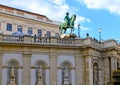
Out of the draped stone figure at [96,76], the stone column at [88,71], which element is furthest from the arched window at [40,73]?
the draped stone figure at [96,76]

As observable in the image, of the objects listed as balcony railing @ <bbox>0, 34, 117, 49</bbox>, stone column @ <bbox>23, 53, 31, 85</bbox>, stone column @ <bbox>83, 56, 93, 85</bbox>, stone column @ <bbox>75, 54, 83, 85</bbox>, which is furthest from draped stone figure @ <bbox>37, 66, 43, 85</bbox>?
stone column @ <bbox>83, 56, 93, 85</bbox>

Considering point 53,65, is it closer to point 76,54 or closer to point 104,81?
point 76,54

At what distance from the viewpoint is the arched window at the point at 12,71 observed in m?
33.2

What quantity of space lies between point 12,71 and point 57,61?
5147mm

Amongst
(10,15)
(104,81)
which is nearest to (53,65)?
(104,81)

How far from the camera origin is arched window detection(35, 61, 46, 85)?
34250mm

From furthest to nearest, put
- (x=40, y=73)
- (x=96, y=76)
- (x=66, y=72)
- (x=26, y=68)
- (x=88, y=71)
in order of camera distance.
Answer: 1. (x=96, y=76)
2. (x=66, y=72)
3. (x=88, y=71)
4. (x=40, y=73)
5. (x=26, y=68)

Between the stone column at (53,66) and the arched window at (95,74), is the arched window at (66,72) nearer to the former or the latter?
the stone column at (53,66)

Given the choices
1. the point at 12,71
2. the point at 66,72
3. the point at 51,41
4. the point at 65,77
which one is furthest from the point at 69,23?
the point at 12,71

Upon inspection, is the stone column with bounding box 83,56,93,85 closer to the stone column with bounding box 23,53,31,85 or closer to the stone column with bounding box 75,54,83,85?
the stone column with bounding box 75,54,83,85

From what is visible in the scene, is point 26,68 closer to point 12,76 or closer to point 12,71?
point 12,71

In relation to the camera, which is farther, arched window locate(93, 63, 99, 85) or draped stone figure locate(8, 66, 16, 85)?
arched window locate(93, 63, 99, 85)

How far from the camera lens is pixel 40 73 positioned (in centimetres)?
3438

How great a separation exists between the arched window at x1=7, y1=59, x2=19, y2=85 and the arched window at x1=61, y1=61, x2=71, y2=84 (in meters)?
5.25
